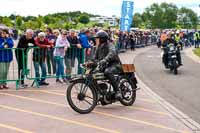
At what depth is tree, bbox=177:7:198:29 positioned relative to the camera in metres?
112

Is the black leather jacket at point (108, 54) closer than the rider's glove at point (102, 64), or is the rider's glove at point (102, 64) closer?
the rider's glove at point (102, 64)

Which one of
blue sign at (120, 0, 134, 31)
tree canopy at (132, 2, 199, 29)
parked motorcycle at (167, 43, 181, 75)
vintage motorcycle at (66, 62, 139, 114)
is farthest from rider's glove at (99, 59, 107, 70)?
tree canopy at (132, 2, 199, 29)

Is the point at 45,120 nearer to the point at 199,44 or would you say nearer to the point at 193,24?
the point at 199,44

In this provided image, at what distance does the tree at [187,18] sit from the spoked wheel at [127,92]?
333 ft

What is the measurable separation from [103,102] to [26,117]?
1.79m

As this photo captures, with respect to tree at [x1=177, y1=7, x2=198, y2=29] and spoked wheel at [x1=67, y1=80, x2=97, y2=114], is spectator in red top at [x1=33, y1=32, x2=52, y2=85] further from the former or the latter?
tree at [x1=177, y1=7, x2=198, y2=29]

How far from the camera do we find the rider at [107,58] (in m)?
10.0

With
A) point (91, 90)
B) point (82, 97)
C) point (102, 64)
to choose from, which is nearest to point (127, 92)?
point (102, 64)

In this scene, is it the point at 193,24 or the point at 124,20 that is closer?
the point at 124,20

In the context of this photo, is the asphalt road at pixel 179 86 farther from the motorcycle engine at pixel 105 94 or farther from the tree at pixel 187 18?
the tree at pixel 187 18

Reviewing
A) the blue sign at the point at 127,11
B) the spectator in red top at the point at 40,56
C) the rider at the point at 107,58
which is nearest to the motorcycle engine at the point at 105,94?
the rider at the point at 107,58

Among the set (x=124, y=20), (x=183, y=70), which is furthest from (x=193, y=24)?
(x=183, y=70)

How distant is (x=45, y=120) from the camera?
889 cm

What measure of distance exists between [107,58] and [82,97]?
3.39 ft
